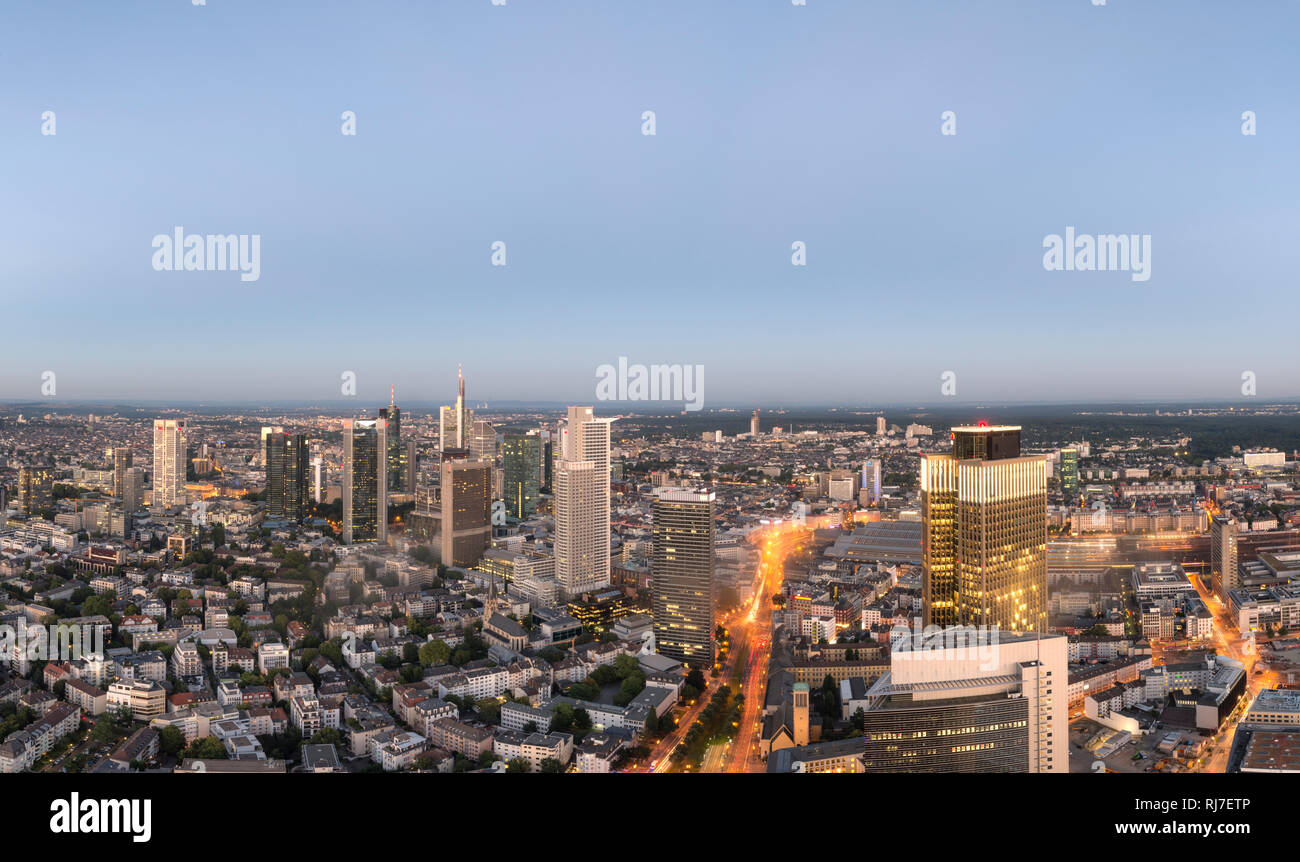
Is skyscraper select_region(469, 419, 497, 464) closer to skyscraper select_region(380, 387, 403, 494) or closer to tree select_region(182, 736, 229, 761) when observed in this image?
skyscraper select_region(380, 387, 403, 494)

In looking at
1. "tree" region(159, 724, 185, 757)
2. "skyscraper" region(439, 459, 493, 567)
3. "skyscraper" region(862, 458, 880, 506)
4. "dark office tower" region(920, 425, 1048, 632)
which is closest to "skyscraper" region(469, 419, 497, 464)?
"skyscraper" region(439, 459, 493, 567)

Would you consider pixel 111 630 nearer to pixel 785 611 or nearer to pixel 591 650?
pixel 591 650

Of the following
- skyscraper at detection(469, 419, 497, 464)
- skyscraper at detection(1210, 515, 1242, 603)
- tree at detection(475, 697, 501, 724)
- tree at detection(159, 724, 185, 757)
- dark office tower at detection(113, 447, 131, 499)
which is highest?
skyscraper at detection(469, 419, 497, 464)

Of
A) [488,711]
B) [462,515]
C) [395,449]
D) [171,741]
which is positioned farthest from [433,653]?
[395,449]

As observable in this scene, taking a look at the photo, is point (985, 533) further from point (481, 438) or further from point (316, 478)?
point (316, 478)

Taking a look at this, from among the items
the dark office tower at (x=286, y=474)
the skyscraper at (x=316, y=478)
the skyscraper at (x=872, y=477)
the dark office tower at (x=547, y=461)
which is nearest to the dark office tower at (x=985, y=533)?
the skyscraper at (x=872, y=477)

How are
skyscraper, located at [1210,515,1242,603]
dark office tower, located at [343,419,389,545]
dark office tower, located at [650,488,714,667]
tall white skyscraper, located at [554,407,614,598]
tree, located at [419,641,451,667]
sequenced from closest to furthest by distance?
1. tree, located at [419,641,451,667]
2. dark office tower, located at [650,488,714,667]
3. skyscraper, located at [1210,515,1242,603]
4. tall white skyscraper, located at [554,407,614,598]
5. dark office tower, located at [343,419,389,545]

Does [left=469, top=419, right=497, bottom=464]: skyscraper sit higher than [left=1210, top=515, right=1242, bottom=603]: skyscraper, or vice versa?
[left=469, top=419, right=497, bottom=464]: skyscraper
